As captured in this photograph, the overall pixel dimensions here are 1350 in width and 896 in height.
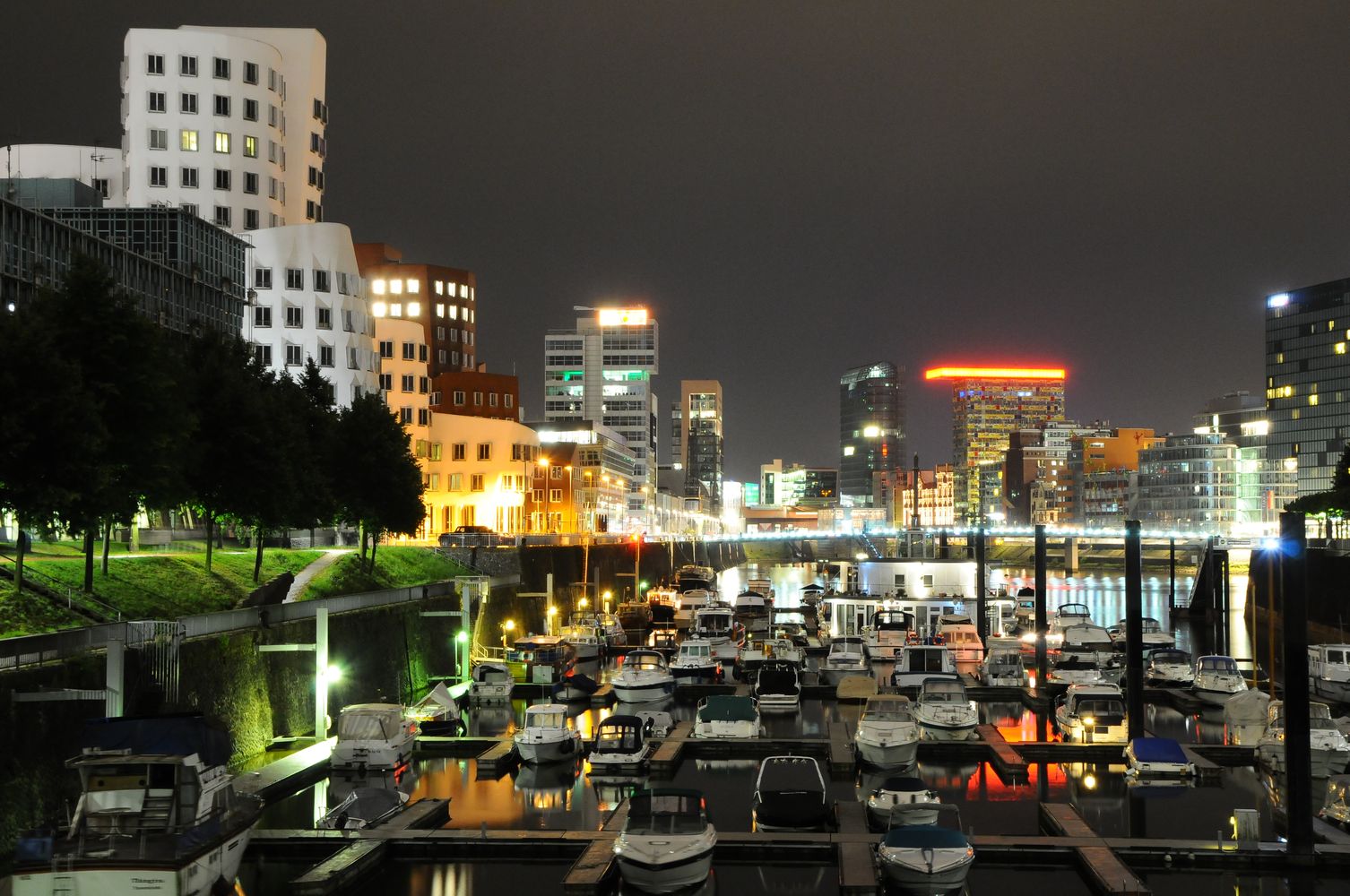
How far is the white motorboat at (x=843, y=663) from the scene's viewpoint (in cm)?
6275

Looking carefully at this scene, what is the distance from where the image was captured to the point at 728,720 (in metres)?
46.0

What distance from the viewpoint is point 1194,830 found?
34.5 meters

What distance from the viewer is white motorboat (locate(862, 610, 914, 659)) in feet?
235

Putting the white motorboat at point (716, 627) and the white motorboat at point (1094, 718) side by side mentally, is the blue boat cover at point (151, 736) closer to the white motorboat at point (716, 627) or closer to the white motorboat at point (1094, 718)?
the white motorboat at point (1094, 718)

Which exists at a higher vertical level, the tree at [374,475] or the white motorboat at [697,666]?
the tree at [374,475]

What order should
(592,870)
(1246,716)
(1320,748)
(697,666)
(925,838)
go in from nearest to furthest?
1. (925,838)
2. (592,870)
3. (1320,748)
4. (1246,716)
5. (697,666)

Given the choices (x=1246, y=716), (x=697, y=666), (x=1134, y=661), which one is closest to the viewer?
(x=1134, y=661)

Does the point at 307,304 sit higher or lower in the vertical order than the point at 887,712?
higher

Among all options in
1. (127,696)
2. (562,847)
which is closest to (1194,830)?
(562,847)

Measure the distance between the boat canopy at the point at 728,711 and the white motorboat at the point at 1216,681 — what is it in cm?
2159

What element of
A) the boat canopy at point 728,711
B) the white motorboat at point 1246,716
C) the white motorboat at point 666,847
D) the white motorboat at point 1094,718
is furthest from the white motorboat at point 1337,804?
the boat canopy at point 728,711

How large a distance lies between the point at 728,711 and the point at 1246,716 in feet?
61.5

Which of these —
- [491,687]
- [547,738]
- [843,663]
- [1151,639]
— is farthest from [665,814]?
[1151,639]

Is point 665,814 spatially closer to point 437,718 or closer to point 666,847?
point 666,847
